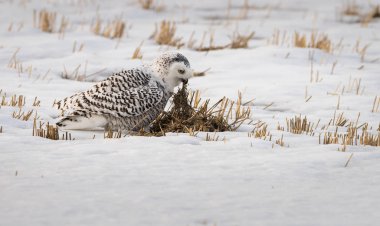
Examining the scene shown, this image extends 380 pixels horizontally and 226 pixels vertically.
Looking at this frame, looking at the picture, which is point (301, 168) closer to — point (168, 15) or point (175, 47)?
point (175, 47)

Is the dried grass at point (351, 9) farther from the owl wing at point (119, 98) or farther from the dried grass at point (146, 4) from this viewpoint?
the owl wing at point (119, 98)

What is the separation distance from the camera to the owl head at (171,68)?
617cm

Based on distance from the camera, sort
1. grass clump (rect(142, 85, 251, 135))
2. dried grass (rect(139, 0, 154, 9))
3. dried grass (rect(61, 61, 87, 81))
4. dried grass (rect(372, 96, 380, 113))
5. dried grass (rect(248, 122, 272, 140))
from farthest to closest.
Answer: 1. dried grass (rect(139, 0, 154, 9))
2. dried grass (rect(61, 61, 87, 81))
3. dried grass (rect(372, 96, 380, 113))
4. grass clump (rect(142, 85, 251, 135))
5. dried grass (rect(248, 122, 272, 140))

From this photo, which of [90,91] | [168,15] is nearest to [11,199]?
[90,91]

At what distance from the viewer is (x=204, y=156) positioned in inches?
196

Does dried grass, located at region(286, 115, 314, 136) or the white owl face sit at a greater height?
the white owl face

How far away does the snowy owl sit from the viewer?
584 cm

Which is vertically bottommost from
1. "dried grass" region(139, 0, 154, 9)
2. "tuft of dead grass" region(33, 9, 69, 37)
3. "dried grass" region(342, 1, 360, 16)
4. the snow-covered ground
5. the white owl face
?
the snow-covered ground

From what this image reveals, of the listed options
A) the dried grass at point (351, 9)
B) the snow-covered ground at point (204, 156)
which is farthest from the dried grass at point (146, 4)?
the dried grass at point (351, 9)

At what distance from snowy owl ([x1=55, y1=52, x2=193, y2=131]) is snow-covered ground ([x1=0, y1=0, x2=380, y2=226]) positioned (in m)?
0.20

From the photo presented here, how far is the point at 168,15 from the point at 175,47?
343 cm

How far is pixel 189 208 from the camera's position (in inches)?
147

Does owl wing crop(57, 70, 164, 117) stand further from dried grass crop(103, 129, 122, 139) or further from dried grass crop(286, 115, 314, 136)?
dried grass crop(286, 115, 314, 136)

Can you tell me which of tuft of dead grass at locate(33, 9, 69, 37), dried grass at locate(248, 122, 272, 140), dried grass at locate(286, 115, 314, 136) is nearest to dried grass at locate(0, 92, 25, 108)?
dried grass at locate(248, 122, 272, 140)
